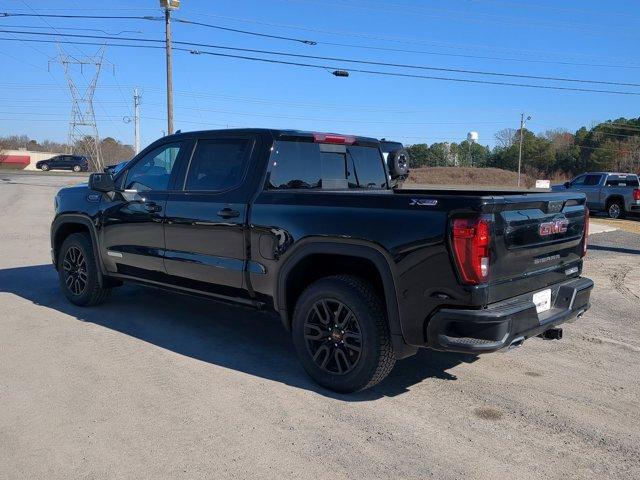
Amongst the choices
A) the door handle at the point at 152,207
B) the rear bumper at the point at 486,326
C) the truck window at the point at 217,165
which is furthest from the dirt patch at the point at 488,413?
the door handle at the point at 152,207

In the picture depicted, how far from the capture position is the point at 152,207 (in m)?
5.73

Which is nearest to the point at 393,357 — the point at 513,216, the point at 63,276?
the point at 513,216

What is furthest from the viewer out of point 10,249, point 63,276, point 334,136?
point 10,249

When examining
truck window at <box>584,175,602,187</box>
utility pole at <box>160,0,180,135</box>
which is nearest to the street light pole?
utility pole at <box>160,0,180,135</box>

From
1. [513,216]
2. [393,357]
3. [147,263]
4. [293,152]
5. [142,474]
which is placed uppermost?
[293,152]

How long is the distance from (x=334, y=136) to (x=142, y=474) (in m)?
3.35

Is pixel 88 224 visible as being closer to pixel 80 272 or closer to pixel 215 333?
pixel 80 272

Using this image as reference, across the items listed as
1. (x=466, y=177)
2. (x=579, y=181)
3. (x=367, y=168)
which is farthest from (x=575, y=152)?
(x=367, y=168)

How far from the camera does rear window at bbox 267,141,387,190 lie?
16.4 feet

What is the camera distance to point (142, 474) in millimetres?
3209

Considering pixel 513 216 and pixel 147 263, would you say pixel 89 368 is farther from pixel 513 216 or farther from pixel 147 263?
pixel 513 216

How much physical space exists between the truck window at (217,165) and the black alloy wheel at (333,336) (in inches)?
55.4

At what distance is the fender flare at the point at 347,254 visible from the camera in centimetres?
395

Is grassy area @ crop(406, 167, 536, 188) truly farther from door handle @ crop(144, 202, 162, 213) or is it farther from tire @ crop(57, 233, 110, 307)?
door handle @ crop(144, 202, 162, 213)
